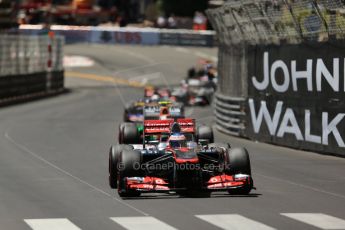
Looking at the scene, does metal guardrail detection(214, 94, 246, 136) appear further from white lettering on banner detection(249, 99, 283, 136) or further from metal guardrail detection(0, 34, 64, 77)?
metal guardrail detection(0, 34, 64, 77)

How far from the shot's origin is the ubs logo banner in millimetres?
24125

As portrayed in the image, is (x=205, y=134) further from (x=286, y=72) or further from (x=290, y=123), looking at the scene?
(x=286, y=72)

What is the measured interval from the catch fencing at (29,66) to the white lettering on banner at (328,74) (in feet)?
83.1

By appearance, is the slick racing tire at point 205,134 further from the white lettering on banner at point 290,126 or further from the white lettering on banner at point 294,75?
the white lettering on banner at point 290,126

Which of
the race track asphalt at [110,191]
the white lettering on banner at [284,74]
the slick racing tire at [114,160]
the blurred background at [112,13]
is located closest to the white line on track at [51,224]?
the race track asphalt at [110,191]

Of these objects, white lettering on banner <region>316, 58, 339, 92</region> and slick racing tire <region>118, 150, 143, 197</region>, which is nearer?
slick racing tire <region>118, 150, 143, 197</region>

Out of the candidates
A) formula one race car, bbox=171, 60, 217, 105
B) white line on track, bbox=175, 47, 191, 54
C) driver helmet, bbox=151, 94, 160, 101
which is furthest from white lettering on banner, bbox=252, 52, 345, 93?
white line on track, bbox=175, 47, 191, 54

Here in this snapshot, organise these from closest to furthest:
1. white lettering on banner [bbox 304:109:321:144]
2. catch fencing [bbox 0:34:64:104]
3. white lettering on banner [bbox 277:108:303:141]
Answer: white lettering on banner [bbox 304:109:321:144], white lettering on banner [bbox 277:108:303:141], catch fencing [bbox 0:34:64:104]

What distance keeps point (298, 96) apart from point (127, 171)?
11036 millimetres

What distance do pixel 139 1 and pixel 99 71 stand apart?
36.8 meters

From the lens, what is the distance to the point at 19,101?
50906 mm

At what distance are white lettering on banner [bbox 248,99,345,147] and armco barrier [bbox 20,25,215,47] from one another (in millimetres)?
52607

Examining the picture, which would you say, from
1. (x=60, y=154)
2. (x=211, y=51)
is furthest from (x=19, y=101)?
(x=211, y=51)

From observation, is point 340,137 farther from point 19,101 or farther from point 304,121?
point 19,101
